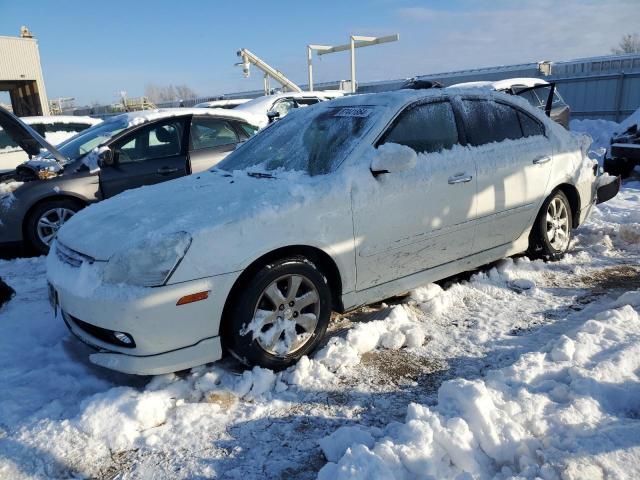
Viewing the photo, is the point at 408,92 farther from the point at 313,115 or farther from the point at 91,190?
the point at 91,190

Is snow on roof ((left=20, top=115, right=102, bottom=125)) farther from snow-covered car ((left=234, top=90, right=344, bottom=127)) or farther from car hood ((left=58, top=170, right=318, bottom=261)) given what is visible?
car hood ((left=58, top=170, right=318, bottom=261))

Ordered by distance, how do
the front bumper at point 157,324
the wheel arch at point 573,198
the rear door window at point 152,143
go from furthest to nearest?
1. the rear door window at point 152,143
2. the wheel arch at point 573,198
3. the front bumper at point 157,324

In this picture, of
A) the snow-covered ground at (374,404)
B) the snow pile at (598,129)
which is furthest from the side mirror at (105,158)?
the snow pile at (598,129)

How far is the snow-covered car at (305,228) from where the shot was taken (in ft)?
9.18

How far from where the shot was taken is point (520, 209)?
443 cm

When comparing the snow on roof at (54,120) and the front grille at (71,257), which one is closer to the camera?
the front grille at (71,257)

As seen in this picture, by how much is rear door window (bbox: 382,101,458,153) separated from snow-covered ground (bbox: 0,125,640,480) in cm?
121

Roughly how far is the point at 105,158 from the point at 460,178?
4.27 meters

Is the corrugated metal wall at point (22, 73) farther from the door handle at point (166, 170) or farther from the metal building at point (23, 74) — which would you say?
the door handle at point (166, 170)

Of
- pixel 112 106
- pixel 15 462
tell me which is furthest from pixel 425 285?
pixel 112 106

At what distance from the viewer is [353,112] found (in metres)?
3.89

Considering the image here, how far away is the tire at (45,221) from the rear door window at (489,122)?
14.9 feet

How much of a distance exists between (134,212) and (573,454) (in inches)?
108

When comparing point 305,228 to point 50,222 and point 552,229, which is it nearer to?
point 552,229
